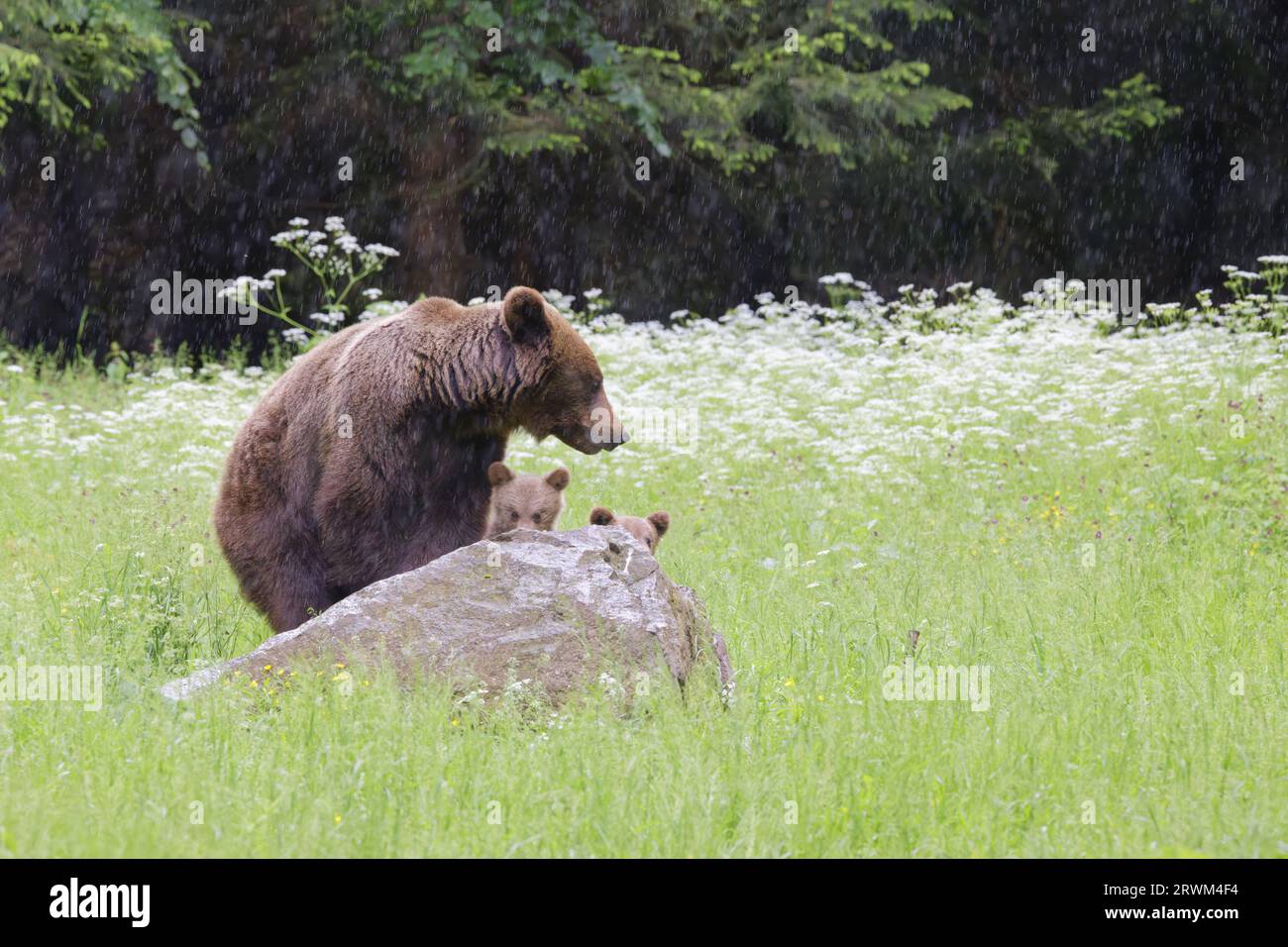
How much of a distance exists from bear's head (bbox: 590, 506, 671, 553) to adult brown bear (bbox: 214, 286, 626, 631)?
36cm

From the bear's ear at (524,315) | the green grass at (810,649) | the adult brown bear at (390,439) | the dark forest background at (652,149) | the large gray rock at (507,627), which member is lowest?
the green grass at (810,649)

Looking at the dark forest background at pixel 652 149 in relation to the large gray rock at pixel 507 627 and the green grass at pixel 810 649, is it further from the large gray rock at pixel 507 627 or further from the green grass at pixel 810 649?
the large gray rock at pixel 507 627

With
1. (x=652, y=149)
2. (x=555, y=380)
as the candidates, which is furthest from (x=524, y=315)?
(x=652, y=149)

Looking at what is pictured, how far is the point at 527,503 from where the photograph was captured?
7.12 metres

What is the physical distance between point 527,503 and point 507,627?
81.3 inches

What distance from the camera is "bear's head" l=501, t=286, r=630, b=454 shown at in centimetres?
611

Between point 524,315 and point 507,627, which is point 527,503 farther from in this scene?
point 507,627

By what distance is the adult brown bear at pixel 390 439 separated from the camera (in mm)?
5844

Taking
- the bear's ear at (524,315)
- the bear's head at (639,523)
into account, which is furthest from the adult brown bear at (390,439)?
the bear's head at (639,523)

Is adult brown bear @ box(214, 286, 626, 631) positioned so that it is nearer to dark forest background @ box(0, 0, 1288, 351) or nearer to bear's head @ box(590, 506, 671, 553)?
bear's head @ box(590, 506, 671, 553)

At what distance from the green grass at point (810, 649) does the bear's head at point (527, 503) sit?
0.93m

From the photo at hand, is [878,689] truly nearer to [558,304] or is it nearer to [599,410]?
[599,410]

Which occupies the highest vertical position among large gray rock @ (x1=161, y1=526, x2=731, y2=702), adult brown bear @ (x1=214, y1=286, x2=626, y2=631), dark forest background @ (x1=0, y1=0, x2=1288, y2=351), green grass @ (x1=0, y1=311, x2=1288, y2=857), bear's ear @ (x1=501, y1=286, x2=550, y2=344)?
dark forest background @ (x1=0, y1=0, x2=1288, y2=351)

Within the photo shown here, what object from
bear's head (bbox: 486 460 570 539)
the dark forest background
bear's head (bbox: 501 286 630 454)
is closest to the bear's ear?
bear's head (bbox: 501 286 630 454)
